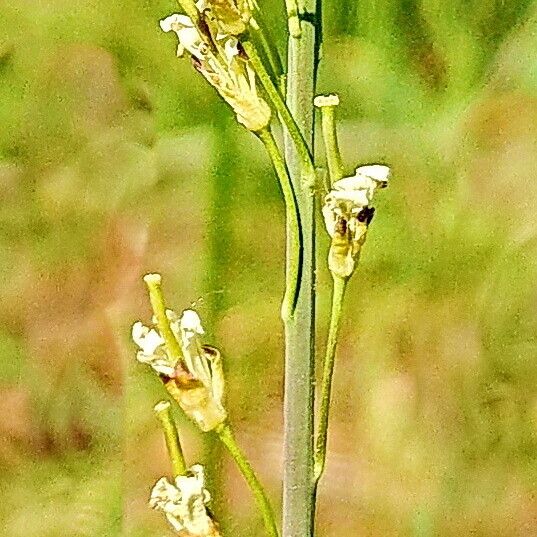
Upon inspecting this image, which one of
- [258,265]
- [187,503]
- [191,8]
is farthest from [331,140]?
[258,265]

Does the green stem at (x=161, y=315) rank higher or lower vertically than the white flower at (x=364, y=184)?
lower

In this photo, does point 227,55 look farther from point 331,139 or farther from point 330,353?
point 330,353

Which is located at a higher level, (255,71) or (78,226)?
(255,71)

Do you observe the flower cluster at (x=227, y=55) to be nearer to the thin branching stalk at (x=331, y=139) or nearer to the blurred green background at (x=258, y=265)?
the thin branching stalk at (x=331, y=139)

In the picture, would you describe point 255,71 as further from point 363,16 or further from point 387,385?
point 387,385

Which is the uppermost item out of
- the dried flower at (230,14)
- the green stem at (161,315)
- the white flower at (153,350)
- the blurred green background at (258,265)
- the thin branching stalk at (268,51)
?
the dried flower at (230,14)

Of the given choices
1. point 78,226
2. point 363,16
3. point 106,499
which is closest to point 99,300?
point 78,226

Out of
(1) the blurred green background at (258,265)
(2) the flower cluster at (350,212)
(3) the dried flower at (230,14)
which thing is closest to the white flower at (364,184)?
(2) the flower cluster at (350,212)

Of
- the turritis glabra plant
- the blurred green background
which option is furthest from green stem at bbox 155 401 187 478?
the blurred green background
